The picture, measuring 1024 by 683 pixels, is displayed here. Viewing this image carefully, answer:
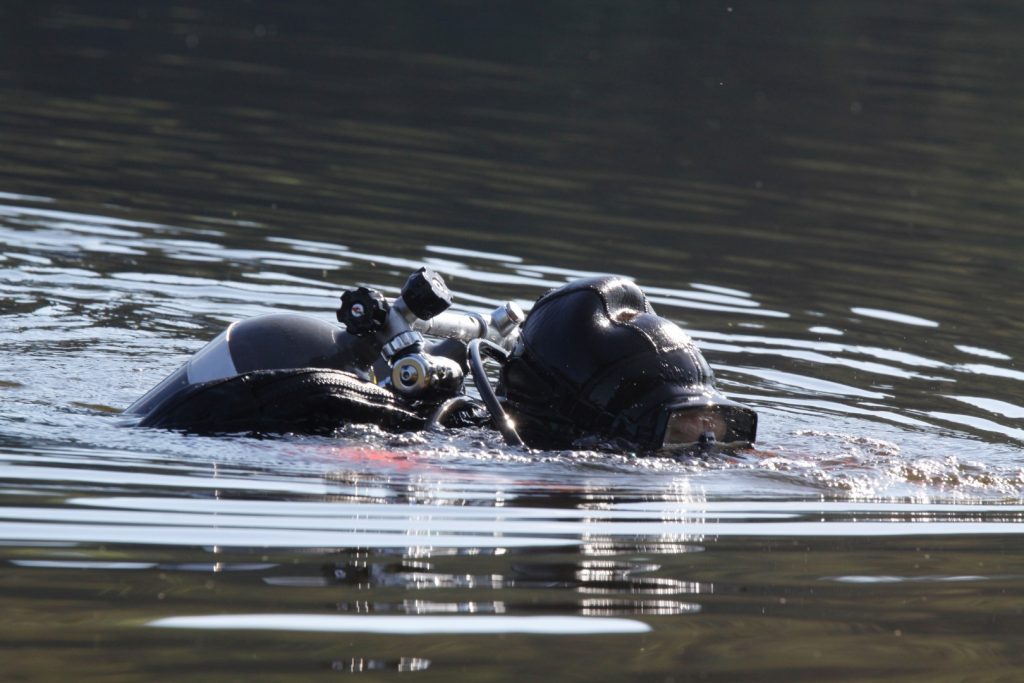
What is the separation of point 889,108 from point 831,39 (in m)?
8.68

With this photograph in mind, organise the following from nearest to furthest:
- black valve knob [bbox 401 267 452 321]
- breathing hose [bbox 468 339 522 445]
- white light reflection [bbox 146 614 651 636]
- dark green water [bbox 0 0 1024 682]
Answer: white light reflection [bbox 146 614 651 636] < dark green water [bbox 0 0 1024 682] < breathing hose [bbox 468 339 522 445] < black valve knob [bbox 401 267 452 321]

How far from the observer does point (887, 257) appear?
12.7 m

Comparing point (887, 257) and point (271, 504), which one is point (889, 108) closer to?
point (887, 257)

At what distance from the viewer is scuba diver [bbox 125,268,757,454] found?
6.25 metres

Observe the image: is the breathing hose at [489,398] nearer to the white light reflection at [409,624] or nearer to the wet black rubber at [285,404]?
the wet black rubber at [285,404]

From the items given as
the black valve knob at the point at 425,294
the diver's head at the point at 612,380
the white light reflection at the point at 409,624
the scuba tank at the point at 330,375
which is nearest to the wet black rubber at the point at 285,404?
the scuba tank at the point at 330,375

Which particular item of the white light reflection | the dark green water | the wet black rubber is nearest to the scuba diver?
the wet black rubber

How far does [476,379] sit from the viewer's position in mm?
6121

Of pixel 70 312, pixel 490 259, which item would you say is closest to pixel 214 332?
pixel 70 312

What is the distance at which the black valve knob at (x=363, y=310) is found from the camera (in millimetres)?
6395

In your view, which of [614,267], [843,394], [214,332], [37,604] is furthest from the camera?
[614,267]

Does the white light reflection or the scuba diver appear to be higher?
the scuba diver

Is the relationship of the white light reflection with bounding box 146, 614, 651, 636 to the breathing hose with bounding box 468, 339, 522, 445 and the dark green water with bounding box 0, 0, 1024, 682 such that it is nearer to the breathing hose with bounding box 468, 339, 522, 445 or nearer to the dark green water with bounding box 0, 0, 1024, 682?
the dark green water with bounding box 0, 0, 1024, 682

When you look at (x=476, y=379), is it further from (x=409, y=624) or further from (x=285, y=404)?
(x=409, y=624)
